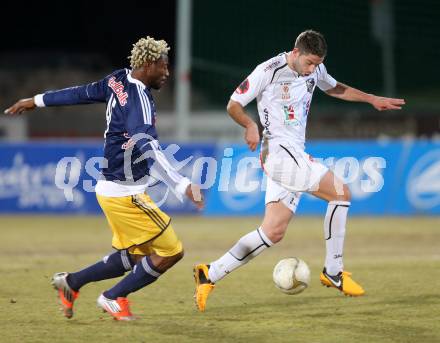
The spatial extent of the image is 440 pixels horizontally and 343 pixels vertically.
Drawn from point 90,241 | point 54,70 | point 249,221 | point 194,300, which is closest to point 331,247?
point 194,300

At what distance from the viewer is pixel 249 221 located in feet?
62.2

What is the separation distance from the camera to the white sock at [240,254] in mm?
8555

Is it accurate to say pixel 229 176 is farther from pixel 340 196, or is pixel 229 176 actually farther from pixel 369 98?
pixel 340 196

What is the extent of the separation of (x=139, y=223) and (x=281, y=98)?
6.42 ft

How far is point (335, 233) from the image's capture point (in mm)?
8883

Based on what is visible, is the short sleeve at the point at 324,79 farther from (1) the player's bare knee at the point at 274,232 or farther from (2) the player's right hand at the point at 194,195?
(2) the player's right hand at the point at 194,195

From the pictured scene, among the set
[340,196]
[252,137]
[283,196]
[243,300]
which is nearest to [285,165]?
[283,196]

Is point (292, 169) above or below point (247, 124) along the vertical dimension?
below

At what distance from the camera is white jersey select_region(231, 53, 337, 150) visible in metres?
8.69

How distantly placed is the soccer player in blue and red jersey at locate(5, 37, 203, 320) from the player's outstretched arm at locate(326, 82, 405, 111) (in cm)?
232

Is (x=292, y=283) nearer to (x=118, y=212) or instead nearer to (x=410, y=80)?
(x=118, y=212)

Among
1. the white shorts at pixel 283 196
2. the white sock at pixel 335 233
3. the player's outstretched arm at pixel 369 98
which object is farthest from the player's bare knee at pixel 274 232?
the player's outstretched arm at pixel 369 98

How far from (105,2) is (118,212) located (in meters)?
34.7

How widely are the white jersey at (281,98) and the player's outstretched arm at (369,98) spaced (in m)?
0.62
